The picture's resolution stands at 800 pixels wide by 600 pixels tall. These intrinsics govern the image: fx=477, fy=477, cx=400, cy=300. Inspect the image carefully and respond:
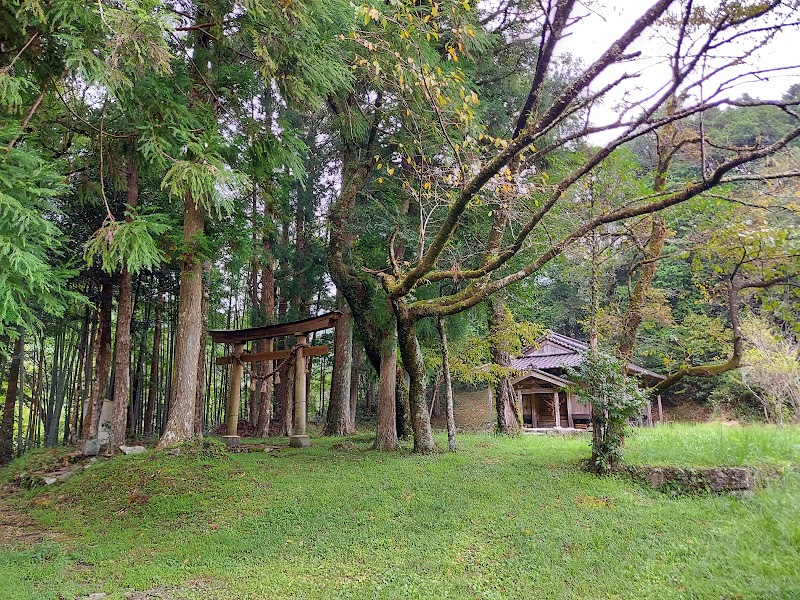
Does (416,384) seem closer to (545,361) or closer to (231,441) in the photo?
(231,441)

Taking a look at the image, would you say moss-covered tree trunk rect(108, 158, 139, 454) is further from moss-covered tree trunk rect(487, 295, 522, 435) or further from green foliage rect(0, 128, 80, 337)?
moss-covered tree trunk rect(487, 295, 522, 435)

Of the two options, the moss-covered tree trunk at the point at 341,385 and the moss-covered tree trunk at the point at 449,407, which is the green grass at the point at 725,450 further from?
the moss-covered tree trunk at the point at 341,385

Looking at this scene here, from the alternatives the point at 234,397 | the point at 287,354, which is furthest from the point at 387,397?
the point at 234,397

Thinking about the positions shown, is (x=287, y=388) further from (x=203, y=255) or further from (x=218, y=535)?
(x=218, y=535)

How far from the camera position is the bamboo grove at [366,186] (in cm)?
381

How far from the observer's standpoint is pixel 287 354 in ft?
31.4

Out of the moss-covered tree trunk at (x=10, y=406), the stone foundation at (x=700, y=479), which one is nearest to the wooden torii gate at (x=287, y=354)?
the moss-covered tree trunk at (x=10, y=406)

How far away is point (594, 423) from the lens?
20.0 feet

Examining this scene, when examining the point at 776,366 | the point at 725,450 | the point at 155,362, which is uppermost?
the point at 155,362

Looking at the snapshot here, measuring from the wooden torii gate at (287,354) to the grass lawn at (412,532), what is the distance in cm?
266

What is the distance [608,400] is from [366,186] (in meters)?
6.99

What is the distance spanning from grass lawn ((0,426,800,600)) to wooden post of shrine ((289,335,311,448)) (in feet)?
8.29

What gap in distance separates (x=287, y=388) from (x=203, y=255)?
6919mm

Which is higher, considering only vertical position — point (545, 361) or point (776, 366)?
point (545, 361)
